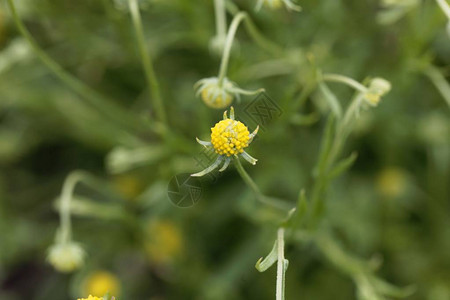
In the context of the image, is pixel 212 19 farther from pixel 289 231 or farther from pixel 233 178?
pixel 289 231

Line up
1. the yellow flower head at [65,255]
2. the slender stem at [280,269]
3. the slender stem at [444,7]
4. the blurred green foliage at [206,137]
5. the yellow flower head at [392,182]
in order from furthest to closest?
the yellow flower head at [392,182] → the blurred green foliage at [206,137] → the yellow flower head at [65,255] → the slender stem at [444,7] → the slender stem at [280,269]

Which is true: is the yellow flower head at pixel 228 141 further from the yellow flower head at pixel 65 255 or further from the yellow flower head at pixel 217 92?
the yellow flower head at pixel 65 255

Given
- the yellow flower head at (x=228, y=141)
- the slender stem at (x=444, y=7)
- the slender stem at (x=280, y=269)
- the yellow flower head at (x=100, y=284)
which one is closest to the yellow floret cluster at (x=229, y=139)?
the yellow flower head at (x=228, y=141)

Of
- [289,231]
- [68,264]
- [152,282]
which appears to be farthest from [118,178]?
[289,231]

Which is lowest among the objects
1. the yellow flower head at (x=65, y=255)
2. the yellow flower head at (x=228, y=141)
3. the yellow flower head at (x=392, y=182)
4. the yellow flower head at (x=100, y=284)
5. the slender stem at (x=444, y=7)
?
the yellow flower head at (x=228, y=141)

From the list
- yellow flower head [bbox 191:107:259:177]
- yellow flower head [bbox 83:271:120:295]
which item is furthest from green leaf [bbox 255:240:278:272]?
yellow flower head [bbox 83:271:120:295]

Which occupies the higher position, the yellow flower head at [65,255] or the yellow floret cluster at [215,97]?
the yellow floret cluster at [215,97]

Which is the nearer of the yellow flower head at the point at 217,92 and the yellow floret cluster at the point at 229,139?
the yellow floret cluster at the point at 229,139

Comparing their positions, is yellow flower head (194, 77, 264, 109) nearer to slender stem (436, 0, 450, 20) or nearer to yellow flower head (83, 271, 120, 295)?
slender stem (436, 0, 450, 20)
